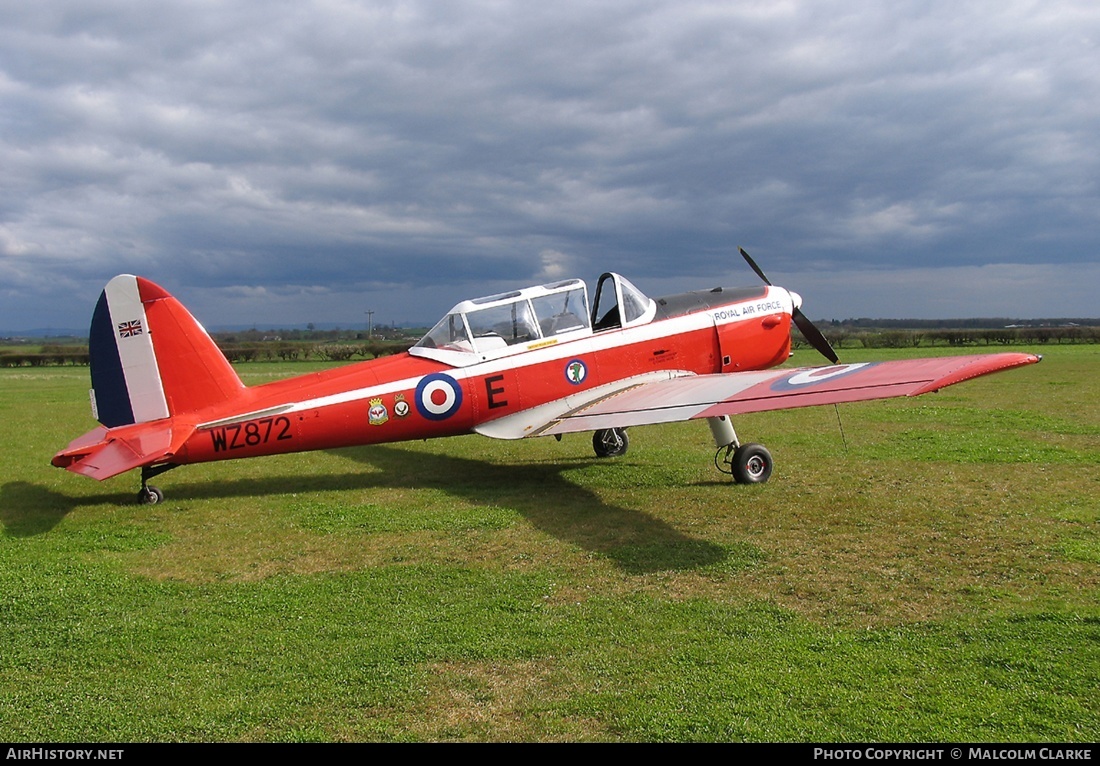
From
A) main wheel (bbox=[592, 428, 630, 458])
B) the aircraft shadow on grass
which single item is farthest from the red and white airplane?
main wheel (bbox=[592, 428, 630, 458])

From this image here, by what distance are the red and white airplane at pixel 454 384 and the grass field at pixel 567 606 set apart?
2.53 ft

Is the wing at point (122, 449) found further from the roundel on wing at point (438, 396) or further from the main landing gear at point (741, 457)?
the main landing gear at point (741, 457)

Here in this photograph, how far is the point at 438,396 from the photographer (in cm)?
891

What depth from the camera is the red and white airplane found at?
7.88 metres

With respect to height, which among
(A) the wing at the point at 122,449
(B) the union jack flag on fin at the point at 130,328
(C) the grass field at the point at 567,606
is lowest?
(C) the grass field at the point at 567,606

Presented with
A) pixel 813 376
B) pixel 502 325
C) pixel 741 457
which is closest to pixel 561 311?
Answer: pixel 502 325

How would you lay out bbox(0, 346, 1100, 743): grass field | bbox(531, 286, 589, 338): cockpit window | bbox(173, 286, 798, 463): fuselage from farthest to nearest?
bbox(531, 286, 589, 338): cockpit window → bbox(173, 286, 798, 463): fuselage → bbox(0, 346, 1100, 743): grass field

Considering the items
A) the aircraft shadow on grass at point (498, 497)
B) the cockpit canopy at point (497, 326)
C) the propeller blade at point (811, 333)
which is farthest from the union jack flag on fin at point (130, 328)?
the propeller blade at point (811, 333)

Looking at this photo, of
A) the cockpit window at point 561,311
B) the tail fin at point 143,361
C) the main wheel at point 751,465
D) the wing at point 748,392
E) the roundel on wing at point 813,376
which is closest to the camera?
the wing at point 748,392

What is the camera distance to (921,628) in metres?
4.49

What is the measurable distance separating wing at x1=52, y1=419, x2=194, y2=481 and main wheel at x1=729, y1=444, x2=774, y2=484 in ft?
20.8

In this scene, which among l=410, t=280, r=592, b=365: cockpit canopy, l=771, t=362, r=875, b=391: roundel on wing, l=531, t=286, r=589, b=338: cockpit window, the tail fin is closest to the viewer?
l=771, t=362, r=875, b=391: roundel on wing

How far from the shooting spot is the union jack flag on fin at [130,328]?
27.3 ft

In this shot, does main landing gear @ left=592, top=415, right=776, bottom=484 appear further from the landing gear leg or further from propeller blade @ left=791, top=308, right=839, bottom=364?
propeller blade @ left=791, top=308, right=839, bottom=364
